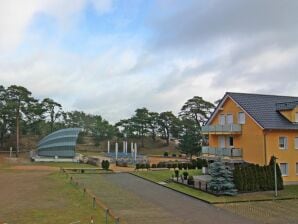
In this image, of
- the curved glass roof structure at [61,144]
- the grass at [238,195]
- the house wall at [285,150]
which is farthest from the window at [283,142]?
the curved glass roof structure at [61,144]

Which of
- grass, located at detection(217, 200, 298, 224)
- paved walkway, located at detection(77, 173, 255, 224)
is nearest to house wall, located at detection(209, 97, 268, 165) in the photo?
grass, located at detection(217, 200, 298, 224)

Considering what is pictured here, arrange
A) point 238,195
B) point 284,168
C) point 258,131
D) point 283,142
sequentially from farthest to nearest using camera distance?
point 283,142 < point 284,168 < point 258,131 < point 238,195

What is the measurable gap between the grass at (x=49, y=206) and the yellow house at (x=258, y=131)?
16.3m

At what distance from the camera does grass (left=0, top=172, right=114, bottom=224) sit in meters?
20.8

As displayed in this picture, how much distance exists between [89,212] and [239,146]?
66.7 ft

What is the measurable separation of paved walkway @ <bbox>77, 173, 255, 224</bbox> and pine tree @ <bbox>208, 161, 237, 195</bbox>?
269 centimetres

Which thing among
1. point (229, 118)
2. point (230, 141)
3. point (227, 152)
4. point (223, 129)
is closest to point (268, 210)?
point (227, 152)

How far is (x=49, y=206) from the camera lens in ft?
81.4

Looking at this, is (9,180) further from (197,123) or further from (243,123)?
(197,123)

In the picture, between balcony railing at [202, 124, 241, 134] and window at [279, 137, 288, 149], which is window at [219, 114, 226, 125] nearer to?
balcony railing at [202, 124, 241, 134]

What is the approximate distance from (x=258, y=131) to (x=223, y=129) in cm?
477

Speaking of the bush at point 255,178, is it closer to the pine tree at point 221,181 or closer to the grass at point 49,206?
the pine tree at point 221,181

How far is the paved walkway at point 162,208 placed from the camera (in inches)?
841

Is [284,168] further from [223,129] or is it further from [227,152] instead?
[223,129]
